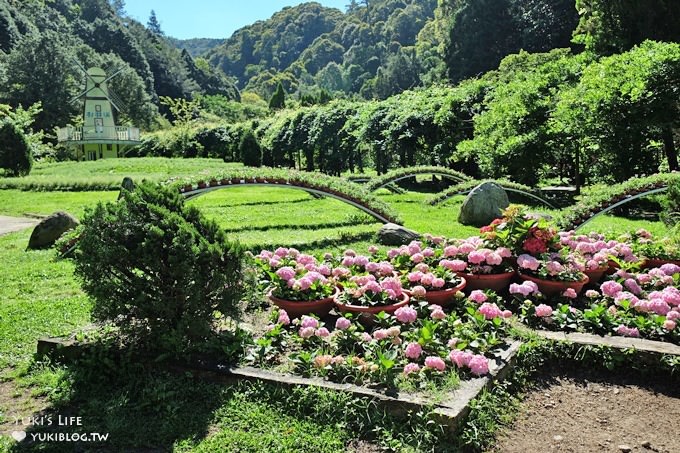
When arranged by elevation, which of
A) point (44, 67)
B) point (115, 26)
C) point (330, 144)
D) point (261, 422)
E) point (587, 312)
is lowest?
point (261, 422)

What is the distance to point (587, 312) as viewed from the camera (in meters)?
4.62

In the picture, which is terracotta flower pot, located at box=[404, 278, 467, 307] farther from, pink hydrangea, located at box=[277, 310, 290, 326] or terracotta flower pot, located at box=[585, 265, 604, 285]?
terracotta flower pot, located at box=[585, 265, 604, 285]

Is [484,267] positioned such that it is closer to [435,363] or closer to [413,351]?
[413,351]

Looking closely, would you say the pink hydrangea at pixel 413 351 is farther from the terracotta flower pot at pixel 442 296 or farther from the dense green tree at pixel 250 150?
the dense green tree at pixel 250 150

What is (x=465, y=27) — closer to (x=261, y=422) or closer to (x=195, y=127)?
(x=195, y=127)

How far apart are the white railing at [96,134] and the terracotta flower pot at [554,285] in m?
42.5

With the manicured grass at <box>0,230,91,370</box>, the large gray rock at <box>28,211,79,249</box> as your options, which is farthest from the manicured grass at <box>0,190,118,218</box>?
the manicured grass at <box>0,230,91,370</box>

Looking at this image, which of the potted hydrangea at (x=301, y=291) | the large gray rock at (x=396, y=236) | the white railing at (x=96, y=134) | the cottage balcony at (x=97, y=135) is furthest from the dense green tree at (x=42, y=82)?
the potted hydrangea at (x=301, y=291)

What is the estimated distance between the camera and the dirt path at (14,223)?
11295 millimetres

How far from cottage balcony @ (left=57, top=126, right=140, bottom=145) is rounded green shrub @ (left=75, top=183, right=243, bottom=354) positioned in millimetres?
41945

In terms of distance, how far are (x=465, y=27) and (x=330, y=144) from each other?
27.2 meters

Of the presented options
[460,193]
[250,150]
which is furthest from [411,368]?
[250,150]

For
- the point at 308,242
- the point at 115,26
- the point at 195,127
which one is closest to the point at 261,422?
the point at 308,242

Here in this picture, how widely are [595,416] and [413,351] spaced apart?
1188 mm
